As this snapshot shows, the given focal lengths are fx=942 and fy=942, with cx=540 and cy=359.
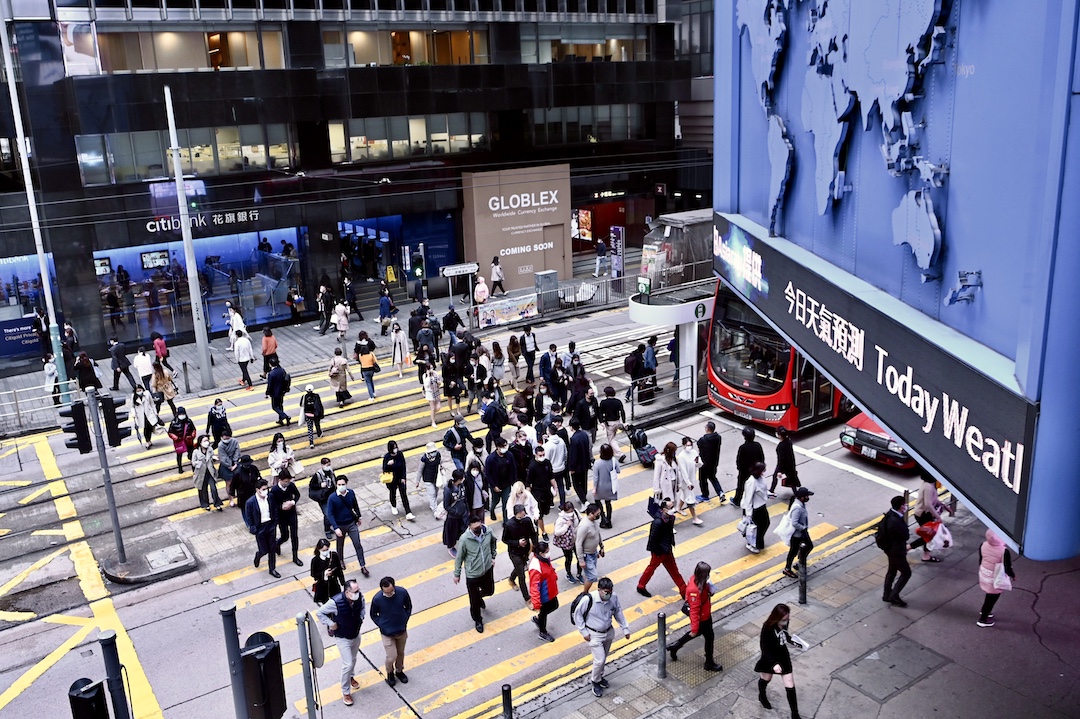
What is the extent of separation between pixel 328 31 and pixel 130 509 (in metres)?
19.5

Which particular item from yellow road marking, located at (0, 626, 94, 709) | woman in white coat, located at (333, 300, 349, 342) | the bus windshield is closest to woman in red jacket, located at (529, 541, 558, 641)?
yellow road marking, located at (0, 626, 94, 709)

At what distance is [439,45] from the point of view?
33.7 metres

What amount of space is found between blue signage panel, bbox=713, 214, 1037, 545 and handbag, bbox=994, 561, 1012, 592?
144 inches

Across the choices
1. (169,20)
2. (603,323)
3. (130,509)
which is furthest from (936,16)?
(169,20)

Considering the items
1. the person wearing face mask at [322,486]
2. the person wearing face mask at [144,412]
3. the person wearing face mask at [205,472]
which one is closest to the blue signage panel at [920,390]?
the person wearing face mask at [322,486]

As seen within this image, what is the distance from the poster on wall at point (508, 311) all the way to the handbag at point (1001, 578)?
19.4m

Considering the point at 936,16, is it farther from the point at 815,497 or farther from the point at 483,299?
the point at 483,299

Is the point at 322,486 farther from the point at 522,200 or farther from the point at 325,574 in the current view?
the point at 522,200

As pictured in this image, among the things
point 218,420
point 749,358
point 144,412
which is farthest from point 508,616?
point 144,412

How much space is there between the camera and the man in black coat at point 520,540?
1270 centimetres

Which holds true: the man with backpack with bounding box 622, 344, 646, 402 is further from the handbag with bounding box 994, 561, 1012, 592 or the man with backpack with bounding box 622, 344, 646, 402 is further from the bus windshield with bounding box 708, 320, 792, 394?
the handbag with bounding box 994, 561, 1012, 592

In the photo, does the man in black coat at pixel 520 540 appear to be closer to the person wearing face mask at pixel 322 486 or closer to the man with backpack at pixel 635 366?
the person wearing face mask at pixel 322 486

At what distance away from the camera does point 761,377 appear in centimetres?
1938

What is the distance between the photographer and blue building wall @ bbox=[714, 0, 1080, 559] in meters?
5.67
